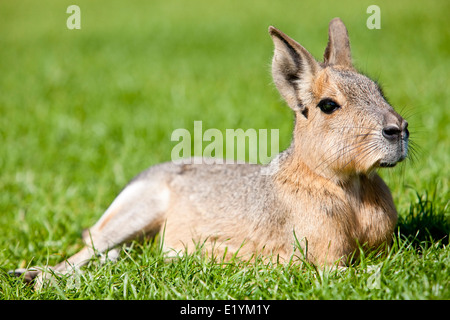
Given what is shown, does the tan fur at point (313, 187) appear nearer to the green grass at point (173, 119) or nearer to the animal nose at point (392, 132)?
the animal nose at point (392, 132)

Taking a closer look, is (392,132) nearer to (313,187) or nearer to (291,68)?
(313,187)

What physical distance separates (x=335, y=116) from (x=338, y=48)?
29.5 inches

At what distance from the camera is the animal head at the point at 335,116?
294cm

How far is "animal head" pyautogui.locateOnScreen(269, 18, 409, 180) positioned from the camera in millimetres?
2936

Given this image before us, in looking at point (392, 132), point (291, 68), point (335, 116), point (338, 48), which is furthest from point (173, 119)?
point (392, 132)

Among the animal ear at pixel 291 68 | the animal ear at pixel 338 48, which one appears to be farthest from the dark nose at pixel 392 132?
the animal ear at pixel 338 48

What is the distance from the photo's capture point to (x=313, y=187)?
10.6 feet

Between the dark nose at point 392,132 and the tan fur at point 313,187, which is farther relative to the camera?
the tan fur at point 313,187

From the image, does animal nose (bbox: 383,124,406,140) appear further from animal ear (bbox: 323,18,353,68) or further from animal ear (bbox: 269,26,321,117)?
animal ear (bbox: 323,18,353,68)

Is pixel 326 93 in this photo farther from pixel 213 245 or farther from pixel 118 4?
pixel 118 4

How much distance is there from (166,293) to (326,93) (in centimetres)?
148

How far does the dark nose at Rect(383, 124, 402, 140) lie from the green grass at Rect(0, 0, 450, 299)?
2.26 ft

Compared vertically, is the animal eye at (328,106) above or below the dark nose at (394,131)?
above

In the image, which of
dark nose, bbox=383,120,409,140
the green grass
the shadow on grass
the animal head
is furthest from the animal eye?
the shadow on grass
